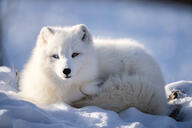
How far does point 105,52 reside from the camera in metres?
3.12

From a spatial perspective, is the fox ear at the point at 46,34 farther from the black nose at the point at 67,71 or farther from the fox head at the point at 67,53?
the black nose at the point at 67,71

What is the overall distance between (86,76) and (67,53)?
1.20 ft

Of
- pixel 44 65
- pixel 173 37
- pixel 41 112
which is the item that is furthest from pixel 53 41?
pixel 173 37

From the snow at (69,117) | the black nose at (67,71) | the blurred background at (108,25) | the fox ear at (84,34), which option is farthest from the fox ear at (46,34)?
the blurred background at (108,25)

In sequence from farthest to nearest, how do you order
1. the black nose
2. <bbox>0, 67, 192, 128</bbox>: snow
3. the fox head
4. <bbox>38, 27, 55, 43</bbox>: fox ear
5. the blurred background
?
the blurred background < <bbox>38, 27, 55, 43</bbox>: fox ear < the fox head < the black nose < <bbox>0, 67, 192, 128</bbox>: snow

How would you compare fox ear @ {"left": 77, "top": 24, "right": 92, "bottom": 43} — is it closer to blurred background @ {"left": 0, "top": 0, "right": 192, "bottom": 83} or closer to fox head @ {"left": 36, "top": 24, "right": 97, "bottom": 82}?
fox head @ {"left": 36, "top": 24, "right": 97, "bottom": 82}

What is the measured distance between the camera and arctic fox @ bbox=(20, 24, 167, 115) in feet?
8.26

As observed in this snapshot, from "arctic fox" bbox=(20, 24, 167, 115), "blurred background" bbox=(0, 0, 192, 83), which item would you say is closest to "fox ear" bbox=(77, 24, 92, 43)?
"arctic fox" bbox=(20, 24, 167, 115)

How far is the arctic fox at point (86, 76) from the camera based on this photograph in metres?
2.52

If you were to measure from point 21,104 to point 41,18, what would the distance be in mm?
14848

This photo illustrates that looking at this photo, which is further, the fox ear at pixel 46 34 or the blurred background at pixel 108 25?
the blurred background at pixel 108 25

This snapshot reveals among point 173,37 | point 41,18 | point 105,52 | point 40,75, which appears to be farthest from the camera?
point 41,18

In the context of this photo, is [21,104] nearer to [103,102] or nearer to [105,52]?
[103,102]

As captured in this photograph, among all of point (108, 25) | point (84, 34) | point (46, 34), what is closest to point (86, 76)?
point (84, 34)
